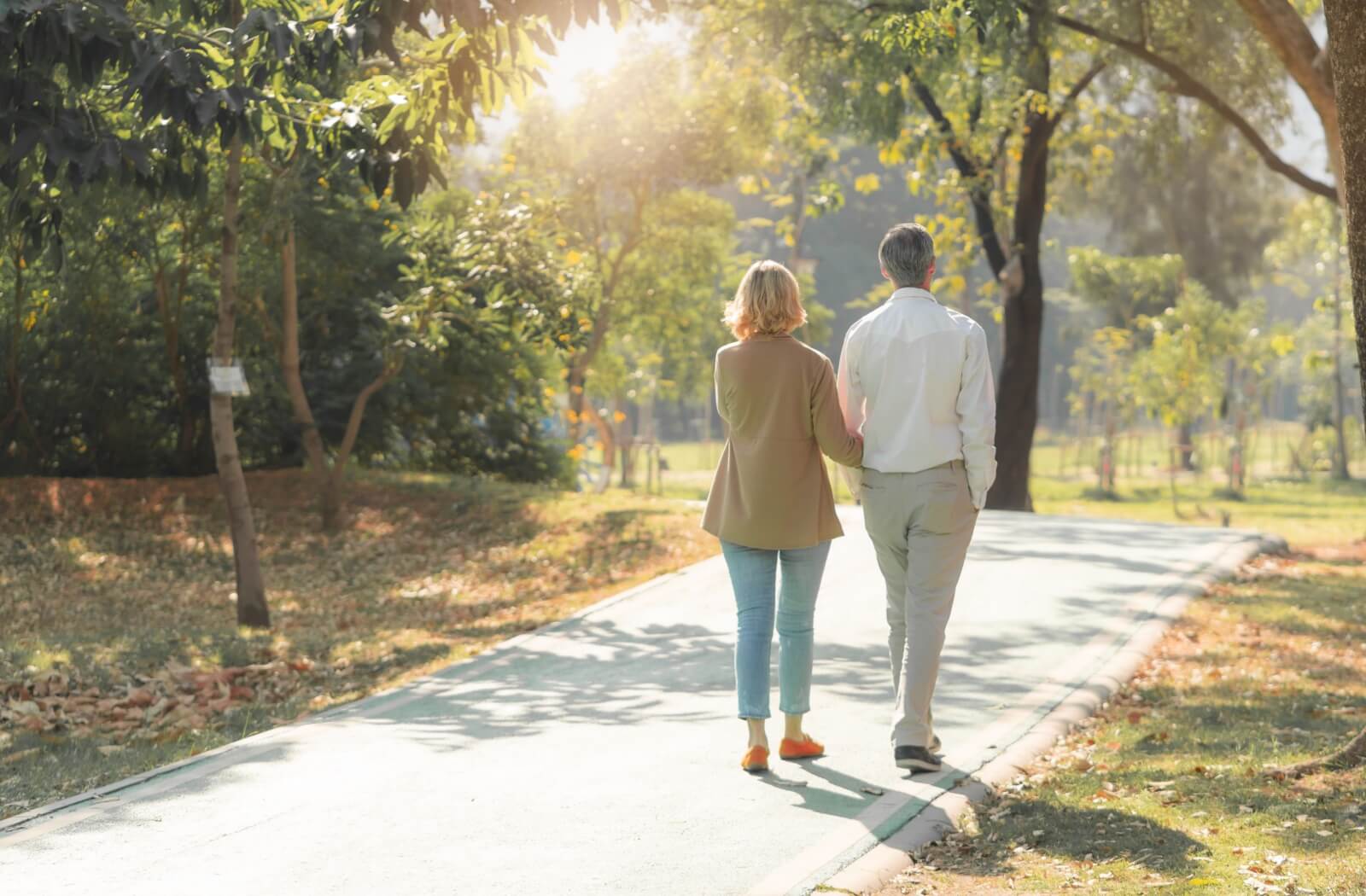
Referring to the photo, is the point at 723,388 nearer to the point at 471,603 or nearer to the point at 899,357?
the point at 899,357

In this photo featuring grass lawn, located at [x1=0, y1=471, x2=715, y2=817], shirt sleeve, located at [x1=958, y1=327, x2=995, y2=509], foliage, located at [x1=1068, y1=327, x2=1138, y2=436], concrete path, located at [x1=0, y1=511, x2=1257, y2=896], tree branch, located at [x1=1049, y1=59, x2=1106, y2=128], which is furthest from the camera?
foliage, located at [x1=1068, y1=327, x2=1138, y2=436]

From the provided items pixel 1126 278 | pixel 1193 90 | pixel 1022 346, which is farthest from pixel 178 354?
pixel 1126 278

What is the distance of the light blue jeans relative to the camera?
630 cm

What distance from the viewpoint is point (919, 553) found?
6066 mm

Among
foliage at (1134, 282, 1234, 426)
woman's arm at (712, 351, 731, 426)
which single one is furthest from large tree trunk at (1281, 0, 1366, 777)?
foliage at (1134, 282, 1234, 426)

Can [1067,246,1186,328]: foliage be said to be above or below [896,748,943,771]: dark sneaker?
above

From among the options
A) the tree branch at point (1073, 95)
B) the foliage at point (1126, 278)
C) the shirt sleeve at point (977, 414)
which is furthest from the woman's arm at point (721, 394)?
the foliage at point (1126, 278)

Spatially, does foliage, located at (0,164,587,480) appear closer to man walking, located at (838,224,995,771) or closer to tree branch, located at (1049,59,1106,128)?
tree branch, located at (1049,59,1106,128)

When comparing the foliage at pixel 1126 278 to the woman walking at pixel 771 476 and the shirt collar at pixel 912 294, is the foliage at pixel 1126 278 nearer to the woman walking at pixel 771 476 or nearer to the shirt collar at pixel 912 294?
the shirt collar at pixel 912 294

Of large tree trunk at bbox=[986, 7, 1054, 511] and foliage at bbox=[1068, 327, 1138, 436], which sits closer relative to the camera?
large tree trunk at bbox=[986, 7, 1054, 511]

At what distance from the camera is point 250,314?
1750 centimetres

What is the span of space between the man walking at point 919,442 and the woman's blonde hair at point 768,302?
28cm

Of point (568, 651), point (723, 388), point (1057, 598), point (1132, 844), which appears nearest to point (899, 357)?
point (723, 388)

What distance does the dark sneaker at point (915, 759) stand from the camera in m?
6.25
